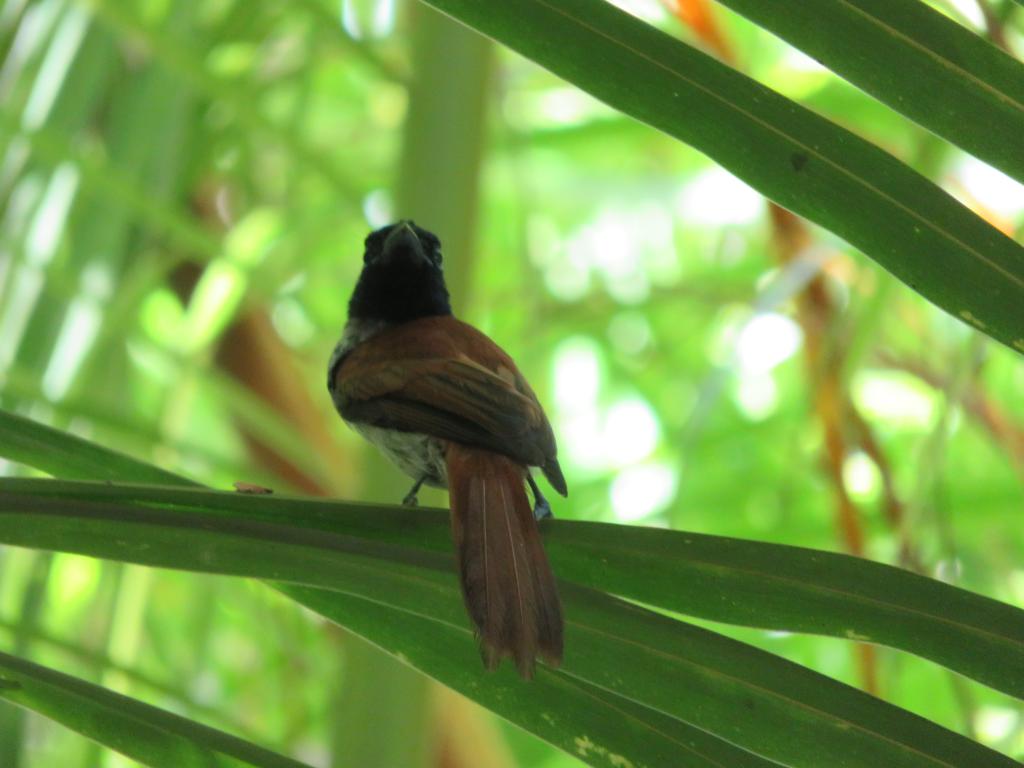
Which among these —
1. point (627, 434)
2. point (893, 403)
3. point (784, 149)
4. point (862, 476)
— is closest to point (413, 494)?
point (784, 149)

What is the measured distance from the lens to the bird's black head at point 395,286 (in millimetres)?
2510

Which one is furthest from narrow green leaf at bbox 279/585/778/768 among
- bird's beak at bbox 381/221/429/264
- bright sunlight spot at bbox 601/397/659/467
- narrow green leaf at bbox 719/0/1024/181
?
bright sunlight spot at bbox 601/397/659/467

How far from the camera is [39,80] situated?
2.16 metres

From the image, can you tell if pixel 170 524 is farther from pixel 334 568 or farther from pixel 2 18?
pixel 2 18

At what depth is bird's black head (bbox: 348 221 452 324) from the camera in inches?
98.8

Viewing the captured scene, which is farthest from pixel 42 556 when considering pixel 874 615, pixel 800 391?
pixel 800 391

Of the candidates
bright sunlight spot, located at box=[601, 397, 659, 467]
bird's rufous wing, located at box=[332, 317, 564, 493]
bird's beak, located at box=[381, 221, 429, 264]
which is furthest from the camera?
bright sunlight spot, located at box=[601, 397, 659, 467]

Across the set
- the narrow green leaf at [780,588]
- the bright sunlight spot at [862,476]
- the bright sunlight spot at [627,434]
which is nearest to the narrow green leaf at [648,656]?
the narrow green leaf at [780,588]

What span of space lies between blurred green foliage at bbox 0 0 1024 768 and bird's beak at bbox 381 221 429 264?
60mm

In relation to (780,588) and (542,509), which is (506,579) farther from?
(542,509)

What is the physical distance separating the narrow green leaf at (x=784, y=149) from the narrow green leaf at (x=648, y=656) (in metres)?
0.31

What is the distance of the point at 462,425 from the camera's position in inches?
67.6

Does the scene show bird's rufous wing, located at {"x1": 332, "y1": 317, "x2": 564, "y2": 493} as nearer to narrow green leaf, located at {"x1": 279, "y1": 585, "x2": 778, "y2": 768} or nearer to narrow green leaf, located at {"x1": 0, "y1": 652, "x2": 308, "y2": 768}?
narrow green leaf, located at {"x1": 279, "y1": 585, "x2": 778, "y2": 768}

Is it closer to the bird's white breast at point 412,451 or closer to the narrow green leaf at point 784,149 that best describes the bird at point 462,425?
the bird's white breast at point 412,451
